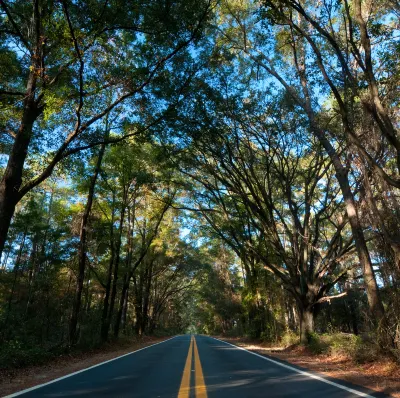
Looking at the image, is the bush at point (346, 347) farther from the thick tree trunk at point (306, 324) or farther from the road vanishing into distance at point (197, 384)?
the road vanishing into distance at point (197, 384)

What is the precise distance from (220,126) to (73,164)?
263 inches

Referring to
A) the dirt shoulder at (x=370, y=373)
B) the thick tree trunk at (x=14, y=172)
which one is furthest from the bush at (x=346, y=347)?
the thick tree trunk at (x=14, y=172)

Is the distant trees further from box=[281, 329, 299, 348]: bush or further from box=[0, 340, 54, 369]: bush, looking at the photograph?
box=[281, 329, 299, 348]: bush

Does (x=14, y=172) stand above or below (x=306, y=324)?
above

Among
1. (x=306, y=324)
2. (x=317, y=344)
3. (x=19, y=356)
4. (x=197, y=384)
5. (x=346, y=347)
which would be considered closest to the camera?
(x=197, y=384)

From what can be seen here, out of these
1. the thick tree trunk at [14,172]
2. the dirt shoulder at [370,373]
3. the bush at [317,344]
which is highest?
the thick tree trunk at [14,172]

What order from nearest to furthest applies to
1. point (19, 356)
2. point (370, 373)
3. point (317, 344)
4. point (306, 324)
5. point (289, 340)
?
point (370, 373)
point (19, 356)
point (317, 344)
point (306, 324)
point (289, 340)

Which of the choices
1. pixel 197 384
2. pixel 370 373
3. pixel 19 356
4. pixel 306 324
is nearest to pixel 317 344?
pixel 306 324

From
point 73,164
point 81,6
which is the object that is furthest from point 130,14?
point 73,164

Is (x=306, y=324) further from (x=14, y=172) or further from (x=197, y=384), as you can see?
(x=14, y=172)

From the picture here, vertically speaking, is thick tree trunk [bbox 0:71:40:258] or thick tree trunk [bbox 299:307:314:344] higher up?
thick tree trunk [bbox 0:71:40:258]

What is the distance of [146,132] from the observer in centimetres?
1217

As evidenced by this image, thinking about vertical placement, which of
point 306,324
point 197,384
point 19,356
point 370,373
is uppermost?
point 306,324

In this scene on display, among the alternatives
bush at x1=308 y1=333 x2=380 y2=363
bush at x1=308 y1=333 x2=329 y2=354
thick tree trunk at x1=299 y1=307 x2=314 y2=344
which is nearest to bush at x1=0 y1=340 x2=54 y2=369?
bush at x1=308 y1=333 x2=380 y2=363
